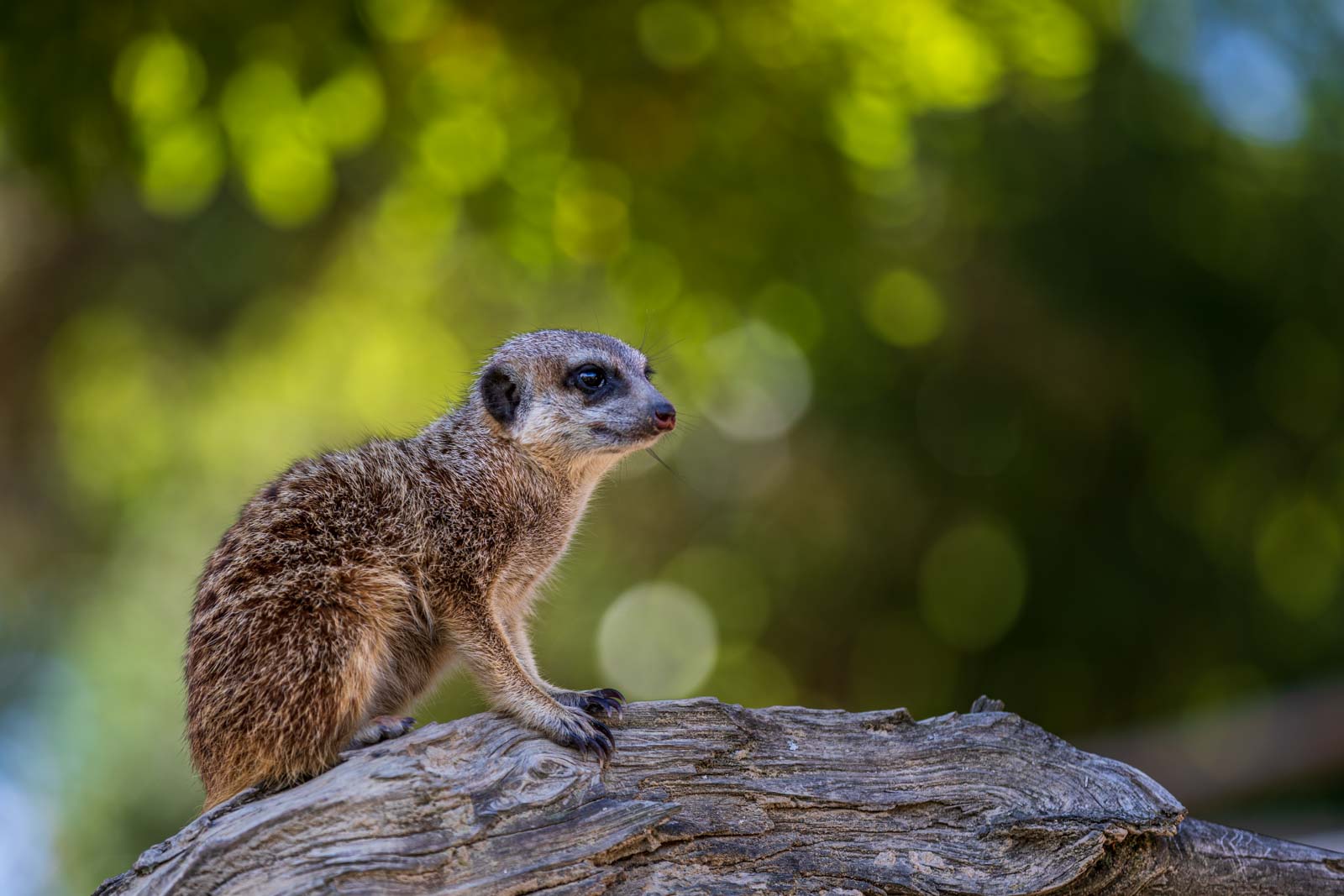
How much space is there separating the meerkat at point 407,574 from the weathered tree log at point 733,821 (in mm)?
112

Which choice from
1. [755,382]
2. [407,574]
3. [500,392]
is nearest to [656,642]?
[755,382]

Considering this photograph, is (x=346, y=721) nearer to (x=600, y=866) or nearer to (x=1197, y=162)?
(x=600, y=866)

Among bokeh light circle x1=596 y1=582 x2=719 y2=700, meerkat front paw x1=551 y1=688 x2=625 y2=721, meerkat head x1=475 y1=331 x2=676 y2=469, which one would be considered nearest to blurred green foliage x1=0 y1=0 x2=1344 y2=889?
bokeh light circle x1=596 y1=582 x2=719 y2=700

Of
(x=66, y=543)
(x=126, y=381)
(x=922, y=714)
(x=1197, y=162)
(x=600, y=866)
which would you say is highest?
(x=1197, y=162)

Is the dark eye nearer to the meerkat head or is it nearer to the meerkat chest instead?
the meerkat head

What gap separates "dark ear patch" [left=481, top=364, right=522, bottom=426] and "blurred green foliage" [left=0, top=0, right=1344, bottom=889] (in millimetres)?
2661

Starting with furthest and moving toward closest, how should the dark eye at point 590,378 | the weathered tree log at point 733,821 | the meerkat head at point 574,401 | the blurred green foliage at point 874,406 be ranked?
the blurred green foliage at point 874,406 < the dark eye at point 590,378 < the meerkat head at point 574,401 < the weathered tree log at point 733,821

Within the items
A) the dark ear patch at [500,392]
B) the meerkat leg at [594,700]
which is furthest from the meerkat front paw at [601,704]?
the dark ear patch at [500,392]

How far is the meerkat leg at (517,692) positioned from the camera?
307cm

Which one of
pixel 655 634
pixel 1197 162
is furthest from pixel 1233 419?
pixel 655 634

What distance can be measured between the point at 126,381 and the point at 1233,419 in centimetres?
753

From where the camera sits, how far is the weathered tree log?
2822 mm

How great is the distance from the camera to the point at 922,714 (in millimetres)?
8422

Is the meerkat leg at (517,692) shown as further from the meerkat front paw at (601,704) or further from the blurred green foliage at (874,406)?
the blurred green foliage at (874,406)
